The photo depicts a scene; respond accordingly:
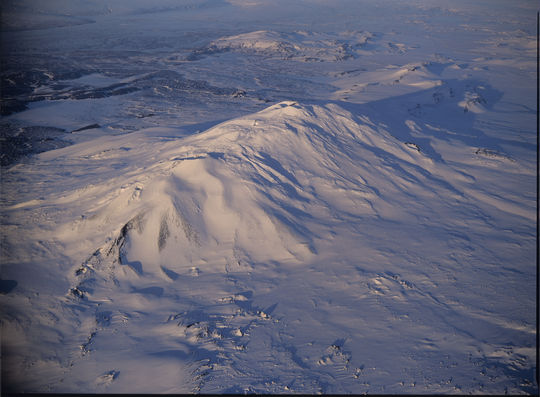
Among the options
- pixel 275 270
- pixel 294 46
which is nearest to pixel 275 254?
pixel 275 270

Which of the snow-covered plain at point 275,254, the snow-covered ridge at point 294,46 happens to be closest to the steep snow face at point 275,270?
the snow-covered plain at point 275,254

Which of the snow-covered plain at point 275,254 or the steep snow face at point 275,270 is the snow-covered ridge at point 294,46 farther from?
the steep snow face at point 275,270

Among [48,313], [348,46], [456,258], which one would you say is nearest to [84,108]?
[48,313]

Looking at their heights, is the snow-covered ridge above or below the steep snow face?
above

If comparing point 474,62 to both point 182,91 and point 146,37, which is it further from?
point 146,37

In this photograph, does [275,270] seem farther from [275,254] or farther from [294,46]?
[294,46]

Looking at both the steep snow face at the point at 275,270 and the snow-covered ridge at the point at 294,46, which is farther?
the snow-covered ridge at the point at 294,46

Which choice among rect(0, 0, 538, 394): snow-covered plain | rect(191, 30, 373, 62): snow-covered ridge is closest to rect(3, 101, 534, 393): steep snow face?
rect(0, 0, 538, 394): snow-covered plain

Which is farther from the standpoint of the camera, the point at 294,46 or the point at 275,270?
the point at 294,46

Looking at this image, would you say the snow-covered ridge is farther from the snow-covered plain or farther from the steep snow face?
the steep snow face
